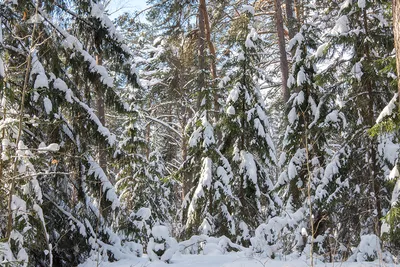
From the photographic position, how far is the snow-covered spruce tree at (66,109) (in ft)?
17.1

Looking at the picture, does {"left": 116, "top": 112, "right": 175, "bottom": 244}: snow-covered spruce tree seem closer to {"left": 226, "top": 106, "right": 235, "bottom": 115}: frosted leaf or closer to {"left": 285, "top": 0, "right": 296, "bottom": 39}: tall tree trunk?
{"left": 226, "top": 106, "right": 235, "bottom": 115}: frosted leaf

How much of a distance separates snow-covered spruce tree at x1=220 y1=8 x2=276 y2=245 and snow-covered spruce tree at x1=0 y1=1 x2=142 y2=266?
9.03 feet

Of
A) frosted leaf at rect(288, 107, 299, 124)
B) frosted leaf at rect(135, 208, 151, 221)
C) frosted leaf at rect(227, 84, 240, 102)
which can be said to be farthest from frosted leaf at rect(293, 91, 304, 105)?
frosted leaf at rect(135, 208, 151, 221)

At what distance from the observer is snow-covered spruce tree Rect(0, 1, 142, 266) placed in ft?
17.1

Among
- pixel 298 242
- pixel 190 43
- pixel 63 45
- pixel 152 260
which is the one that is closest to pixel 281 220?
pixel 298 242

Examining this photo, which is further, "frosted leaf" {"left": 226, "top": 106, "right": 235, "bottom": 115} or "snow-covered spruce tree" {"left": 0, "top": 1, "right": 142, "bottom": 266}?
"frosted leaf" {"left": 226, "top": 106, "right": 235, "bottom": 115}

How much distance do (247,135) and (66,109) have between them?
172 inches

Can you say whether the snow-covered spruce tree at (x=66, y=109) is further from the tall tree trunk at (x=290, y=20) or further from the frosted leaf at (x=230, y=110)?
the tall tree trunk at (x=290, y=20)

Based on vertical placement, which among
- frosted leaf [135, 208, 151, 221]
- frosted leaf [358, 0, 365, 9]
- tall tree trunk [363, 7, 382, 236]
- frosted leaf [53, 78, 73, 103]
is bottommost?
frosted leaf [135, 208, 151, 221]

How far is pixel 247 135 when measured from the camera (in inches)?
340

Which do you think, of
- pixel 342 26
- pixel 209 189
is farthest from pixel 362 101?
pixel 209 189

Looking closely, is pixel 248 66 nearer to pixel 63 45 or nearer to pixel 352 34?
pixel 352 34

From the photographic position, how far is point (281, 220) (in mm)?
6121

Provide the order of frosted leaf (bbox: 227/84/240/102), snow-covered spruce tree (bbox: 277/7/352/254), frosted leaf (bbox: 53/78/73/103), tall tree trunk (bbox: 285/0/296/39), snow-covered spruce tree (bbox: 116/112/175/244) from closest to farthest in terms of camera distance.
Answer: frosted leaf (bbox: 53/78/73/103) → snow-covered spruce tree (bbox: 277/7/352/254) → frosted leaf (bbox: 227/84/240/102) → tall tree trunk (bbox: 285/0/296/39) → snow-covered spruce tree (bbox: 116/112/175/244)
